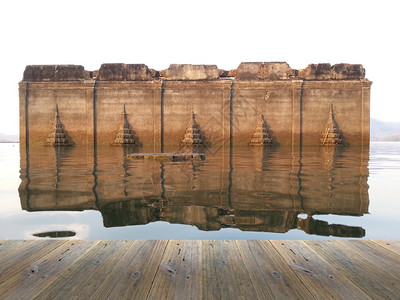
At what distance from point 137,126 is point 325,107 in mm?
10096

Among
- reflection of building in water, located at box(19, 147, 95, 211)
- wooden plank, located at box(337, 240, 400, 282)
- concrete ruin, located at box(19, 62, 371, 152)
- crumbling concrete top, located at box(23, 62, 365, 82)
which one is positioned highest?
crumbling concrete top, located at box(23, 62, 365, 82)

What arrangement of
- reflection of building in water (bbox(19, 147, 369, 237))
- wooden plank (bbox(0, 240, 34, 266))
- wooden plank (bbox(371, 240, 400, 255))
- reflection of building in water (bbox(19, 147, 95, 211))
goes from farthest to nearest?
reflection of building in water (bbox(19, 147, 95, 211)) → reflection of building in water (bbox(19, 147, 369, 237)) → wooden plank (bbox(371, 240, 400, 255)) → wooden plank (bbox(0, 240, 34, 266))

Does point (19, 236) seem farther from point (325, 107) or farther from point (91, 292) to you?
point (325, 107)

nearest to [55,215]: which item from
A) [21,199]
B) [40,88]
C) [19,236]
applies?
[19,236]

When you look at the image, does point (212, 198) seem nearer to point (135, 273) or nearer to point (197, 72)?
point (135, 273)

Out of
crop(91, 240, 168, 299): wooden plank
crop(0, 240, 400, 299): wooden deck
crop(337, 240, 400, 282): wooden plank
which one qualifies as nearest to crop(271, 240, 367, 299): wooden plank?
crop(0, 240, 400, 299): wooden deck

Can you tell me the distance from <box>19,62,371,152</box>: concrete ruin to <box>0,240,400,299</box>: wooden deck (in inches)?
539

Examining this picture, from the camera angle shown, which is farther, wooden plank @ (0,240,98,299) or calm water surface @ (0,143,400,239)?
calm water surface @ (0,143,400,239)

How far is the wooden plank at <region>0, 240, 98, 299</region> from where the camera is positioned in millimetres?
1622

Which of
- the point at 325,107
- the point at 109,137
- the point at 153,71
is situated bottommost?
the point at 109,137

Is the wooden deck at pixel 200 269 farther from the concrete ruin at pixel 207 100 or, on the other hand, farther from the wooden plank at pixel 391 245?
the concrete ruin at pixel 207 100

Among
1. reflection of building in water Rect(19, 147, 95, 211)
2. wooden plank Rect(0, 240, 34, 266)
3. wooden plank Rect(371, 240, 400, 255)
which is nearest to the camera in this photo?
wooden plank Rect(0, 240, 34, 266)

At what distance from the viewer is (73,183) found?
505 centimetres

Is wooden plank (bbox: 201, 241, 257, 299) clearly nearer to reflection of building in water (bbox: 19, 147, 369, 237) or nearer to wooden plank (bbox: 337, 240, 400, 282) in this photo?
reflection of building in water (bbox: 19, 147, 369, 237)
